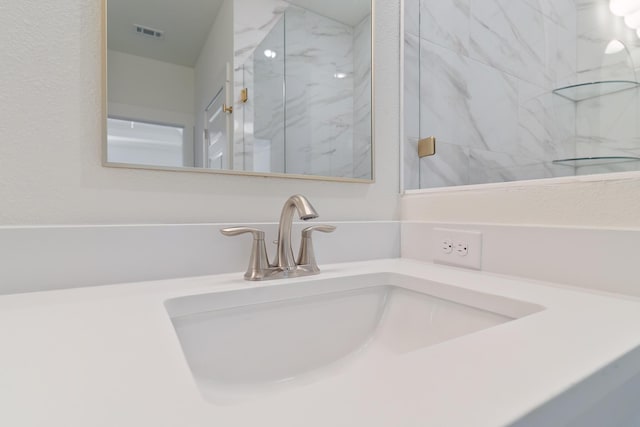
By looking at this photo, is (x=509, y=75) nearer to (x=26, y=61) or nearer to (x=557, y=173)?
(x=557, y=173)

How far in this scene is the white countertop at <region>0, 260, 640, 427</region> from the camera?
A: 0.21 m

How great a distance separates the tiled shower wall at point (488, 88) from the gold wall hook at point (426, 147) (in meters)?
0.02

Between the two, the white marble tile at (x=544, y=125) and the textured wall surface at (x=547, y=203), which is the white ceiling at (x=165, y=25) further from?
the white marble tile at (x=544, y=125)

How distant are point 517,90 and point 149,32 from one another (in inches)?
52.2

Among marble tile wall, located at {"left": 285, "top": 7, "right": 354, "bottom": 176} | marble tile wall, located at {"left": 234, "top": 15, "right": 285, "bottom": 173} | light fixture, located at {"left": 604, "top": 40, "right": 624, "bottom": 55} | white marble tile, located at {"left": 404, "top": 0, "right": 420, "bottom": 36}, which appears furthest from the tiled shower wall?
marble tile wall, located at {"left": 234, "top": 15, "right": 285, "bottom": 173}

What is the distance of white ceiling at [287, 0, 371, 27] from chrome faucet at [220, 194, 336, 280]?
0.61 meters

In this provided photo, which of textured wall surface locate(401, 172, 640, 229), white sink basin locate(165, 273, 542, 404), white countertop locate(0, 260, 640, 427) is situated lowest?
white sink basin locate(165, 273, 542, 404)

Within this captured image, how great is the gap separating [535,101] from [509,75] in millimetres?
170

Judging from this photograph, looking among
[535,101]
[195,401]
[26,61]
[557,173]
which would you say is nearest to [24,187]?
[26,61]

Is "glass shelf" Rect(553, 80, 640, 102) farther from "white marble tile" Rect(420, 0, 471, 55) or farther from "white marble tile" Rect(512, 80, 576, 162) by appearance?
"white marble tile" Rect(420, 0, 471, 55)

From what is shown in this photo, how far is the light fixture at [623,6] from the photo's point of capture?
52.9 inches

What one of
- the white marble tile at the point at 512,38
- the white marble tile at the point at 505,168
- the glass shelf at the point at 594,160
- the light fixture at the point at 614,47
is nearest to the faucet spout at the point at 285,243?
the white marble tile at the point at 505,168

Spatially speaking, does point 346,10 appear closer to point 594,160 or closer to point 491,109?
point 491,109

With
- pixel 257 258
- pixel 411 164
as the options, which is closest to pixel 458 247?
pixel 411 164
